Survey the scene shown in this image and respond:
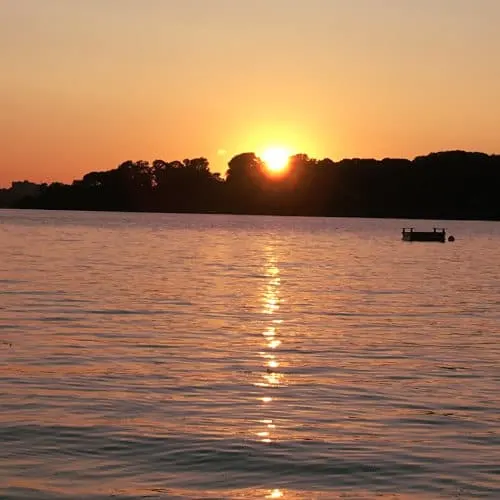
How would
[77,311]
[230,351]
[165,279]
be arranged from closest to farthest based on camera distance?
[230,351] < [77,311] < [165,279]

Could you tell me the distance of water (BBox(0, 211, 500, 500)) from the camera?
54.4 feet

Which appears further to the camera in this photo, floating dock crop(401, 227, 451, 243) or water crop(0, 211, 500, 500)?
floating dock crop(401, 227, 451, 243)

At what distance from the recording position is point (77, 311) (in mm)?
40625

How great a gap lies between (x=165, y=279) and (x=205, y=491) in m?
46.6

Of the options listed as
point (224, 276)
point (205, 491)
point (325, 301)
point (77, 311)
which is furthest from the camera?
point (224, 276)

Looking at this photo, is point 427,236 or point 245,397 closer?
point 245,397

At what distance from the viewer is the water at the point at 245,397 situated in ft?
54.4

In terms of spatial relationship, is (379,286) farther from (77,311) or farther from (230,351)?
(230,351)

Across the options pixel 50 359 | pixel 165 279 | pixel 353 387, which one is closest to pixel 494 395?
pixel 353 387

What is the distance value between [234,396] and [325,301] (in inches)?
1053

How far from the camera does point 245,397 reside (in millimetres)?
22875

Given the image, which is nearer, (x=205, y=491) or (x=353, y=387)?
(x=205, y=491)

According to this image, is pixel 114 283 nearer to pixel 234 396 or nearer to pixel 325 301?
pixel 325 301

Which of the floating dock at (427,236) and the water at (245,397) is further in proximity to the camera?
the floating dock at (427,236)
